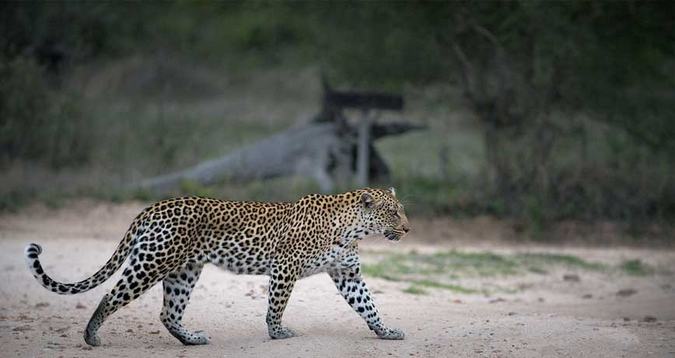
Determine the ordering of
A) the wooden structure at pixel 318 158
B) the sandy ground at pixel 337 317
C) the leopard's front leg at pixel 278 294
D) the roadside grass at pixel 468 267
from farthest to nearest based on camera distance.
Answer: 1. the wooden structure at pixel 318 158
2. the roadside grass at pixel 468 267
3. the leopard's front leg at pixel 278 294
4. the sandy ground at pixel 337 317

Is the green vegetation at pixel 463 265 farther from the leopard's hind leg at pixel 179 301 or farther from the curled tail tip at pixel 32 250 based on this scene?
the curled tail tip at pixel 32 250

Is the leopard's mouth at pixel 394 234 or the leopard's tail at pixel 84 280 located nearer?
the leopard's tail at pixel 84 280

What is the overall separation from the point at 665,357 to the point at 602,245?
7691mm

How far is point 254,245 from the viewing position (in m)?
8.03

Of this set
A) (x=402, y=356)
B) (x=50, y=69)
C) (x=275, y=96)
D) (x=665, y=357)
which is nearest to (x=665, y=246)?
(x=665, y=357)

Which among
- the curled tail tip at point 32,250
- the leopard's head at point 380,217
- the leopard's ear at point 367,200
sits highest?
the leopard's ear at point 367,200

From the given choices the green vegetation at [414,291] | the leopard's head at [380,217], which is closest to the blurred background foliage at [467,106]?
the green vegetation at [414,291]

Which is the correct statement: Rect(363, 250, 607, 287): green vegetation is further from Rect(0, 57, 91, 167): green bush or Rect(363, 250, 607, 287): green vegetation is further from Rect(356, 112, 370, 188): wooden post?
Rect(0, 57, 91, 167): green bush

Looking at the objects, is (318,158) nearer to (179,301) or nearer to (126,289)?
(179,301)

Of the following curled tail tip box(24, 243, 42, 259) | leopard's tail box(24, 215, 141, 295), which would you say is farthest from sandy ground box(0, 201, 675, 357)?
curled tail tip box(24, 243, 42, 259)

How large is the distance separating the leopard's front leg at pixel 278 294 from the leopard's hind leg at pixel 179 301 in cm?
56

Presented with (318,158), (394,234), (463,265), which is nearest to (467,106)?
(318,158)

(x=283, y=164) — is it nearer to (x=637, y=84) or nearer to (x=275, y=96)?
(x=637, y=84)

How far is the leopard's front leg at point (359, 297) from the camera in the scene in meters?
8.12
